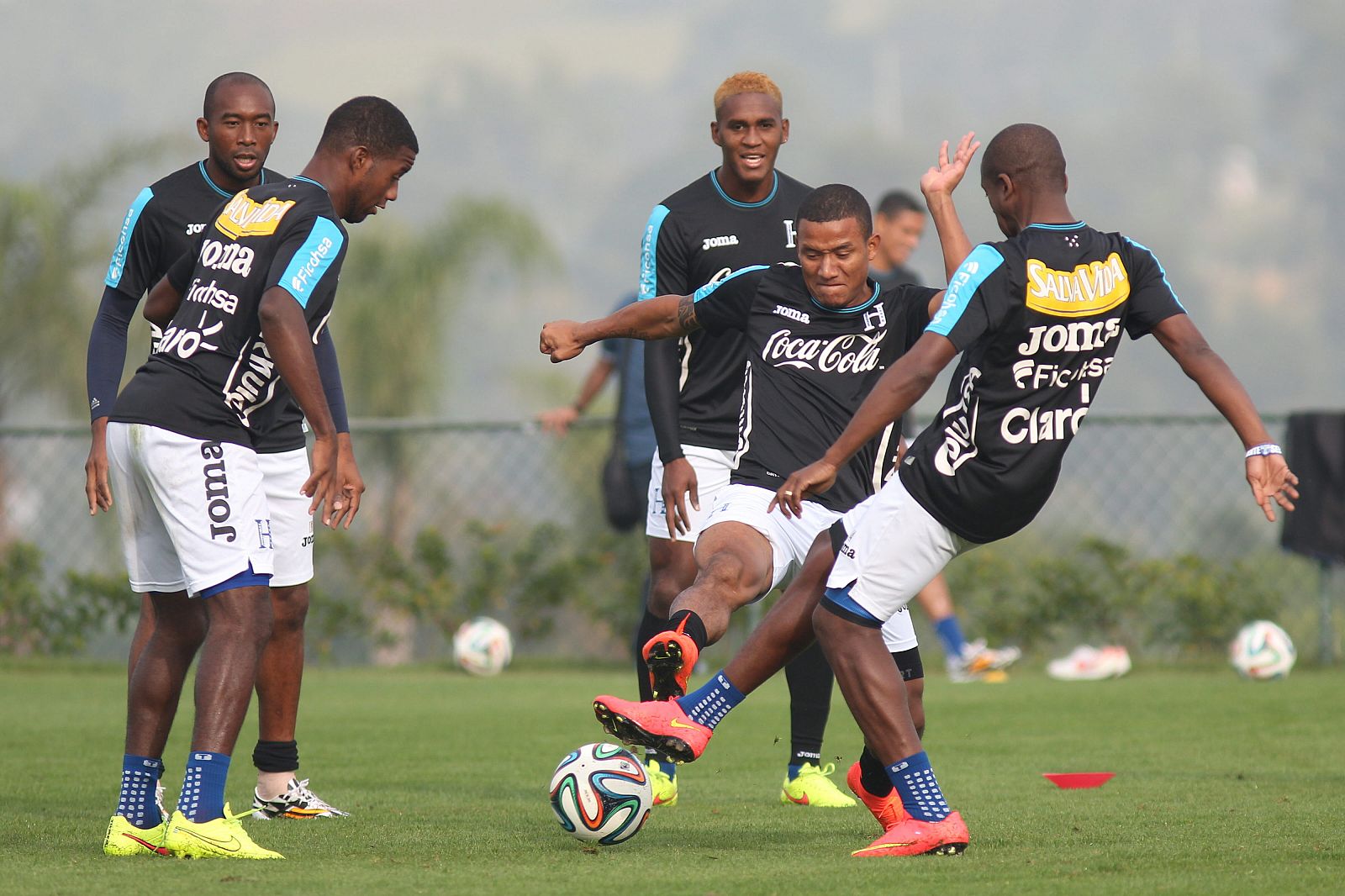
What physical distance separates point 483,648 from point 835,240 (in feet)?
22.1

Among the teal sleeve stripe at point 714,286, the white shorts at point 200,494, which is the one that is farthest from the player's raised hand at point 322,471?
the teal sleeve stripe at point 714,286

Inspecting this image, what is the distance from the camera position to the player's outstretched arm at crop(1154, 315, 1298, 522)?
4.30 meters

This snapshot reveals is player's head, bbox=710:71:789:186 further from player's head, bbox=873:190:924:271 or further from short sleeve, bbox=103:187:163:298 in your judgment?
player's head, bbox=873:190:924:271

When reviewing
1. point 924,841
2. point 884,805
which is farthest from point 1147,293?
point 884,805

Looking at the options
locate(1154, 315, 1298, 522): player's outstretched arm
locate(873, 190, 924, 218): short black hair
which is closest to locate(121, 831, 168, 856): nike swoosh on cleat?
locate(1154, 315, 1298, 522): player's outstretched arm

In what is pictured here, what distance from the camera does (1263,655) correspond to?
9.95 metres

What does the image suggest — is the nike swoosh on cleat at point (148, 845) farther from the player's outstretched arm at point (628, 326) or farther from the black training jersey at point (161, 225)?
the player's outstretched arm at point (628, 326)

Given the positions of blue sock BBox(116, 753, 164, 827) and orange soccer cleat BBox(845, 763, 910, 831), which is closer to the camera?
blue sock BBox(116, 753, 164, 827)

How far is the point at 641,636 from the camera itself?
6.34m

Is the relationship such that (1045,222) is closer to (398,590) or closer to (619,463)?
(619,463)

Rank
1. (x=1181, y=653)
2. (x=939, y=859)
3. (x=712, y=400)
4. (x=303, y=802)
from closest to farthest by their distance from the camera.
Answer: (x=939, y=859) < (x=303, y=802) < (x=712, y=400) < (x=1181, y=653)

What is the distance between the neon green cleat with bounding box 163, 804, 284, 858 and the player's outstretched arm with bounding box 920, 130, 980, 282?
263 cm

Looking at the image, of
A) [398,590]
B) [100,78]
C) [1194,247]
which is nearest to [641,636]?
[398,590]

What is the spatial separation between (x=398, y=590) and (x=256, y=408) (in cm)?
775
